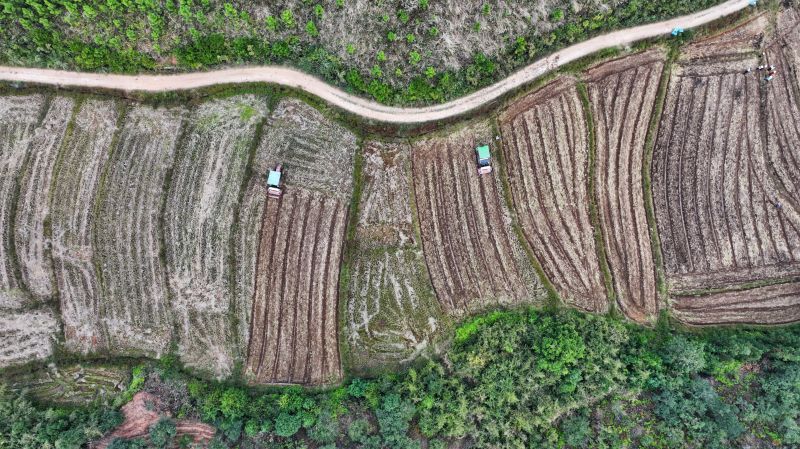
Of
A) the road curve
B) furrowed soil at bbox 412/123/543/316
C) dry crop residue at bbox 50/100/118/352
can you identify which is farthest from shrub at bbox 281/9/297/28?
dry crop residue at bbox 50/100/118/352

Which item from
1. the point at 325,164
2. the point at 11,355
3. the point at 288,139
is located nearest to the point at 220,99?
the point at 288,139

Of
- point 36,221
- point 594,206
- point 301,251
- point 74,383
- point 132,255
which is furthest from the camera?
point 594,206

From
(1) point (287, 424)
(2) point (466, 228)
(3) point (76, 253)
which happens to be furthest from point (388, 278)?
(3) point (76, 253)

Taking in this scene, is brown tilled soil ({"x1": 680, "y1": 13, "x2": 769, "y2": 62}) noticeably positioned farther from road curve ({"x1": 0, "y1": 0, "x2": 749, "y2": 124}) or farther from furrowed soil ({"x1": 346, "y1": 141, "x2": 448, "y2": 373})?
furrowed soil ({"x1": 346, "y1": 141, "x2": 448, "y2": 373})

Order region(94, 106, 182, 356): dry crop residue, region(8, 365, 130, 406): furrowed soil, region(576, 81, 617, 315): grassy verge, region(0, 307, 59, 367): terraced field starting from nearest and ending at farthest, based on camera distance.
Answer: region(8, 365, 130, 406): furrowed soil
region(0, 307, 59, 367): terraced field
region(94, 106, 182, 356): dry crop residue
region(576, 81, 617, 315): grassy verge

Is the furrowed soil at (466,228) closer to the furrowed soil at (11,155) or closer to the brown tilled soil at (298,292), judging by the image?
the brown tilled soil at (298,292)

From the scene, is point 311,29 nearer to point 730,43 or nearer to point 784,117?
point 730,43

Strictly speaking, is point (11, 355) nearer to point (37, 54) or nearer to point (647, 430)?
point (37, 54)
